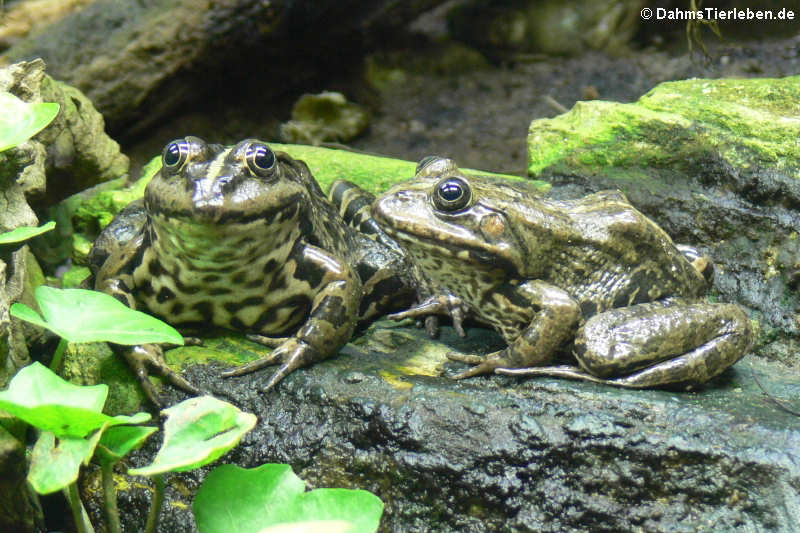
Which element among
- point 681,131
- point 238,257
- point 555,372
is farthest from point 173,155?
point 681,131

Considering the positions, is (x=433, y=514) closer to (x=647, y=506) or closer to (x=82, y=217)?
(x=647, y=506)

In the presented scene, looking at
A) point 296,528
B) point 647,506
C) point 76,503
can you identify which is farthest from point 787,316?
point 76,503

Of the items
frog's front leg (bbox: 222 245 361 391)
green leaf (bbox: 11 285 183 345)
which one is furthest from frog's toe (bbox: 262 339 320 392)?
green leaf (bbox: 11 285 183 345)

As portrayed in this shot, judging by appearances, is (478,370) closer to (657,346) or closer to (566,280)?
(566,280)

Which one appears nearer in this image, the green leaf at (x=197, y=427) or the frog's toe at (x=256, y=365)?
the green leaf at (x=197, y=427)

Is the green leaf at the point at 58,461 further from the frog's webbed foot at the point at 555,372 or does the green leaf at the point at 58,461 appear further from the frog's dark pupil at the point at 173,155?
the frog's webbed foot at the point at 555,372

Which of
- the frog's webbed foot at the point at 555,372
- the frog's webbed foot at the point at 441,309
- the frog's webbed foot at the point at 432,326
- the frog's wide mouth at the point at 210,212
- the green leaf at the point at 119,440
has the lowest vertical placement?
the frog's webbed foot at the point at 432,326

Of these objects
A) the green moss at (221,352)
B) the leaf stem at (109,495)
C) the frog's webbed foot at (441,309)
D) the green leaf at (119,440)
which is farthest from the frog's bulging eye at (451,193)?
the leaf stem at (109,495)
